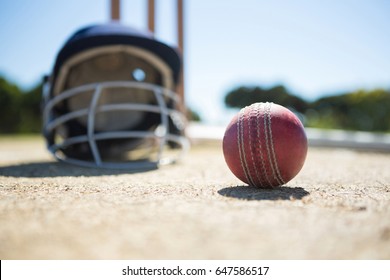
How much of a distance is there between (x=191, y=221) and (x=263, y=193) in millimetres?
598

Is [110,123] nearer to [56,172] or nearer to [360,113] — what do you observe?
[56,172]

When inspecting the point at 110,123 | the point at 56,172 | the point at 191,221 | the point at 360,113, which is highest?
the point at 191,221

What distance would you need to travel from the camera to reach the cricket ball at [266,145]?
172cm

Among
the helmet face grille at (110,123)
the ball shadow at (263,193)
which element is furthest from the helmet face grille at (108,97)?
the ball shadow at (263,193)

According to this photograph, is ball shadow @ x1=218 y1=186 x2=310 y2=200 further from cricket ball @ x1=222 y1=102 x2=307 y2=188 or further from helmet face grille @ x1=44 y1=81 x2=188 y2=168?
helmet face grille @ x1=44 y1=81 x2=188 y2=168

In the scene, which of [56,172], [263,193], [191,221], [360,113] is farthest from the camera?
[360,113]

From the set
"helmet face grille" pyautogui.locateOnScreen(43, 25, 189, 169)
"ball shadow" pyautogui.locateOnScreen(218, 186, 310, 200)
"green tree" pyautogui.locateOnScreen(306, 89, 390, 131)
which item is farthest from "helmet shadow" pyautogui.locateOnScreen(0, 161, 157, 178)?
"green tree" pyautogui.locateOnScreen(306, 89, 390, 131)

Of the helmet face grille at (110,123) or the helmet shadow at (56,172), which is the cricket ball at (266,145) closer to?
the helmet shadow at (56,172)

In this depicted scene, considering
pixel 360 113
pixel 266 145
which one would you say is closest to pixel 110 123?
pixel 266 145

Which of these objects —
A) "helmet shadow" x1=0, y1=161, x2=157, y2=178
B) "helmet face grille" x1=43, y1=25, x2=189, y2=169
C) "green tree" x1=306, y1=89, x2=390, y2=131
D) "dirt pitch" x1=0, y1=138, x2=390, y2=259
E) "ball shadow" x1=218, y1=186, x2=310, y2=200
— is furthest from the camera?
"green tree" x1=306, y1=89, x2=390, y2=131

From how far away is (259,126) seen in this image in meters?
1.75

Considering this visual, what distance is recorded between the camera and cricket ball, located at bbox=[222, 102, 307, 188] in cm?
172

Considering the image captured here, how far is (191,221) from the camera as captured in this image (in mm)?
1200

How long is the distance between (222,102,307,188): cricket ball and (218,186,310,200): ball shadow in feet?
0.17
